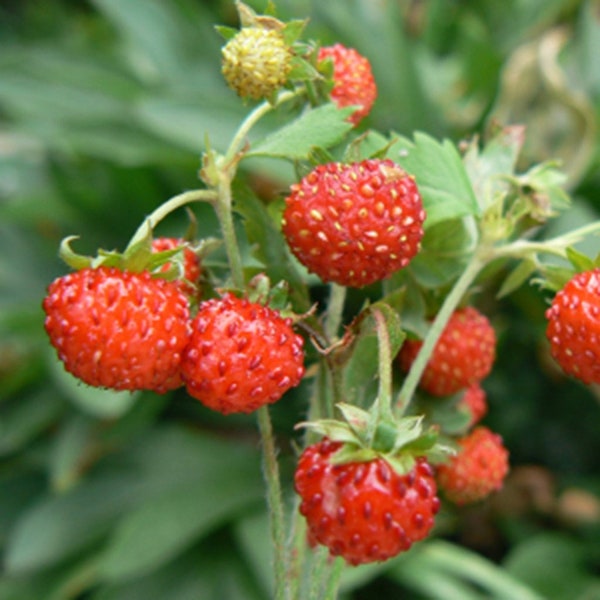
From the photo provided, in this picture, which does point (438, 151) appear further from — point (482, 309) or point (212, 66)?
point (212, 66)

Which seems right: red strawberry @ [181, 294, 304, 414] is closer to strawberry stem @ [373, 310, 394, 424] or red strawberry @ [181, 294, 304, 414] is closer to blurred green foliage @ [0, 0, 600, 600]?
strawberry stem @ [373, 310, 394, 424]

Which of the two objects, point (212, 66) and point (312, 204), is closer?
point (312, 204)

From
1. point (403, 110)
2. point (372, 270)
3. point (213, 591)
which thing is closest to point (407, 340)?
point (372, 270)

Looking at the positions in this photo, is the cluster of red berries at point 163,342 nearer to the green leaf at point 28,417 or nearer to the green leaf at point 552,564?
the green leaf at point 552,564

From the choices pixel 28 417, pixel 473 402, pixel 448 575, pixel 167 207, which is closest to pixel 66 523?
pixel 28 417

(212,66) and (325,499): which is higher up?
(325,499)

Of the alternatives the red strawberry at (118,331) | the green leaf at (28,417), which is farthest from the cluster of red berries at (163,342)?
the green leaf at (28,417)
